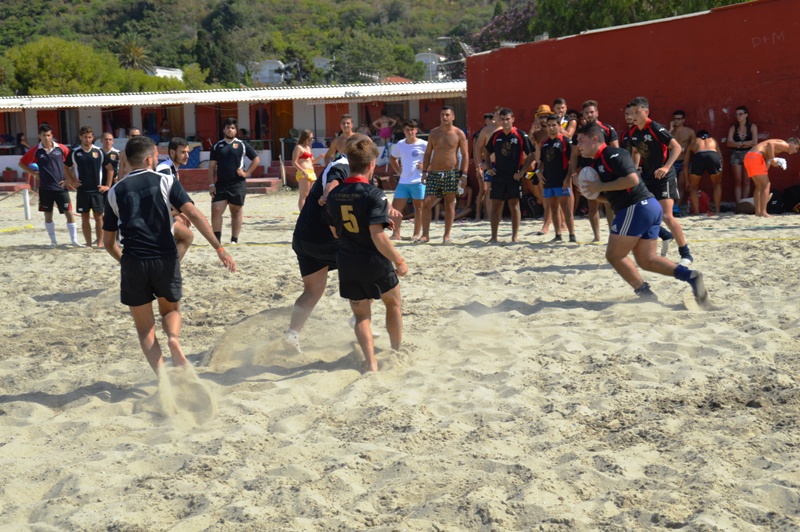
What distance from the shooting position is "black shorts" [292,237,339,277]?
633 cm

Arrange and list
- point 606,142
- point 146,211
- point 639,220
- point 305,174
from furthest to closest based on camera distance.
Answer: point 305,174 → point 606,142 → point 639,220 → point 146,211

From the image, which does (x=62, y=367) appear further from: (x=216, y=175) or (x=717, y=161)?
(x=717, y=161)

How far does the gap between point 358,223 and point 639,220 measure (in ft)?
9.41

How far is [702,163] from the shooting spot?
45.5 ft

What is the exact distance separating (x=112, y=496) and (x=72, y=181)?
8934mm

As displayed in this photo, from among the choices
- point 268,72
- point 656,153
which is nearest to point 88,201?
point 656,153

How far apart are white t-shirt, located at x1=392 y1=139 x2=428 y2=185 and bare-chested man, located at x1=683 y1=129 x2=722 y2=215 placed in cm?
488

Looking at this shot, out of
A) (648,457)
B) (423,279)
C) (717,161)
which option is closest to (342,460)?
(648,457)

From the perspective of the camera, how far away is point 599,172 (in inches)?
295

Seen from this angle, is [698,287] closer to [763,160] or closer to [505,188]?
[505,188]

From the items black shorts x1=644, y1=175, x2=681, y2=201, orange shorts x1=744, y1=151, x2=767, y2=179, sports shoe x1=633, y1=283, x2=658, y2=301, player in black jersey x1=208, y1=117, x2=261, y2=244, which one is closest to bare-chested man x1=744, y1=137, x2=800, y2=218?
orange shorts x1=744, y1=151, x2=767, y2=179

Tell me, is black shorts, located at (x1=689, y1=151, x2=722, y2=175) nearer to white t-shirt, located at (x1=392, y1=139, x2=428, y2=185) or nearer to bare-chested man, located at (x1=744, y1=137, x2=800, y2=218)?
bare-chested man, located at (x1=744, y1=137, x2=800, y2=218)

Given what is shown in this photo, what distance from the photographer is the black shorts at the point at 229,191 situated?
38.5 ft

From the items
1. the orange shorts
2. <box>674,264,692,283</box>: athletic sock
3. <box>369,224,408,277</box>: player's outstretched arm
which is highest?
the orange shorts
